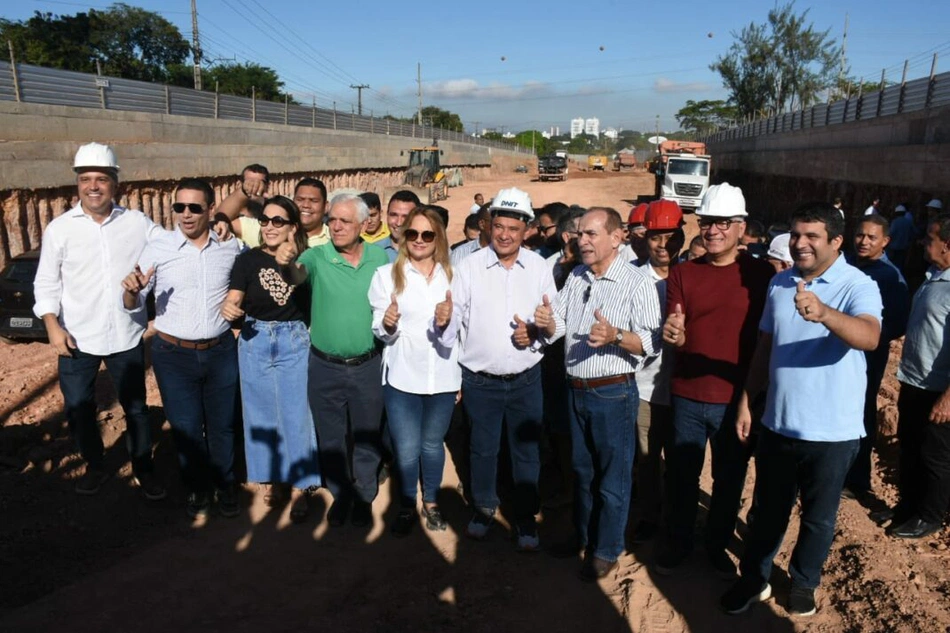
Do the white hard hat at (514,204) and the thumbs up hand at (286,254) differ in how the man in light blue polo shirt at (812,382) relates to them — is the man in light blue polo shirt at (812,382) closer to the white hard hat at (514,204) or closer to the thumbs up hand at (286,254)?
the white hard hat at (514,204)

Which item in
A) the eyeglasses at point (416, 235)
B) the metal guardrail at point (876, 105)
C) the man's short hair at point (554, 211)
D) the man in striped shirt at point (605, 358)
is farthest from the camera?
the metal guardrail at point (876, 105)

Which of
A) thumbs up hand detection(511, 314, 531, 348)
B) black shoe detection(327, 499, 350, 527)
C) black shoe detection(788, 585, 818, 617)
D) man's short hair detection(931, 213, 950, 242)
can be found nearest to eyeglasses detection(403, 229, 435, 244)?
thumbs up hand detection(511, 314, 531, 348)

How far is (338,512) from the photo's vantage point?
4.49 meters

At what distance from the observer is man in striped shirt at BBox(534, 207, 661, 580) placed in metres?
3.55

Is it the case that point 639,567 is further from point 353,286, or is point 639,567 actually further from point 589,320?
point 353,286

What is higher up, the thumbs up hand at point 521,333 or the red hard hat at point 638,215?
the red hard hat at point 638,215

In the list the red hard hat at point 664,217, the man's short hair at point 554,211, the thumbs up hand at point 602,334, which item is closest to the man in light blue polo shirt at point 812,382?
the thumbs up hand at point 602,334

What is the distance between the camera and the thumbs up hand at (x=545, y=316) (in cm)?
359

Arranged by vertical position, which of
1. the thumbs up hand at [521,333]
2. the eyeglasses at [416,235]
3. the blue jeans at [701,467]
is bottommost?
the blue jeans at [701,467]

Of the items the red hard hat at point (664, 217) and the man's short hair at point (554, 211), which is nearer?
the red hard hat at point (664, 217)

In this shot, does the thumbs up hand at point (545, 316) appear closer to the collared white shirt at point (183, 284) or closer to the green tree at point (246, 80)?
the collared white shirt at point (183, 284)

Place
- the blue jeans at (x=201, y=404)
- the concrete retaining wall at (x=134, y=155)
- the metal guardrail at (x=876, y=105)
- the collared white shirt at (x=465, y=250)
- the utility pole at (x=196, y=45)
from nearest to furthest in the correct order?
the blue jeans at (x=201, y=404)
the collared white shirt at (x=465, y=250)
the concrete retaining wall at (x=134, y=155)
the metal guardrail at (x=876, y=105)
the utility pole at (x=196, y=45)

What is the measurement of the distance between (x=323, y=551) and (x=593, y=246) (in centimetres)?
248

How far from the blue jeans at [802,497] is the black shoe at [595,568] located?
2.32 feet
